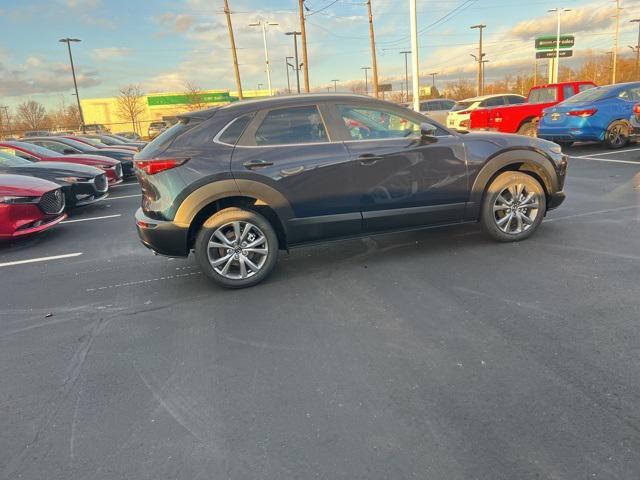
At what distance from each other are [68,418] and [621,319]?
368cm

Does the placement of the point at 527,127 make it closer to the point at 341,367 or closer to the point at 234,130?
the point at 234,130

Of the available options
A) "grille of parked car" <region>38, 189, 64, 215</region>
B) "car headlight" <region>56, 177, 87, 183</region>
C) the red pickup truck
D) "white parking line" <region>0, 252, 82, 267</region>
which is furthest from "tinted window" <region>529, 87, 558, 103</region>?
"white parking line" <region>0, 252, 82, 267</region>

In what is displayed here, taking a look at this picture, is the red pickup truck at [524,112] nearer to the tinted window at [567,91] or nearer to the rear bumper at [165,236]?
the tinted window at [567,91]

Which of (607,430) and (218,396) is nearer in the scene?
(607,430)

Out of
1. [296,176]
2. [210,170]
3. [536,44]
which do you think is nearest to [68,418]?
[210,170]

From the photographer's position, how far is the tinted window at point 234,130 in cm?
446

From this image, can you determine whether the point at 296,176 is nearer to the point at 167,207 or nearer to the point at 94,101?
the point at 167,207

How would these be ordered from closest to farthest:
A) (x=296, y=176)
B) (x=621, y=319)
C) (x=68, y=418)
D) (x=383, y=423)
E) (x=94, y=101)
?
(x=383, y=423), (x=68, y=418), (x=621, y=319), (x=296, y=176), (x=94, y=101)

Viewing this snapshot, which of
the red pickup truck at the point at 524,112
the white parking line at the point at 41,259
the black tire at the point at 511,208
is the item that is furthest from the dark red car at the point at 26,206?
the red pickup truck at the point at 524,112

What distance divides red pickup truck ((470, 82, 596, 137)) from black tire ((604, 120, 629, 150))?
321 cm

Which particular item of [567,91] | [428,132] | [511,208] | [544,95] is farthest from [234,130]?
[567,91]

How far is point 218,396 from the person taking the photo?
2.84 meters

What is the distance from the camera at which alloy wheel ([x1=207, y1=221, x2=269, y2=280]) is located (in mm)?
4500

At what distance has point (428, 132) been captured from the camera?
480 cm
